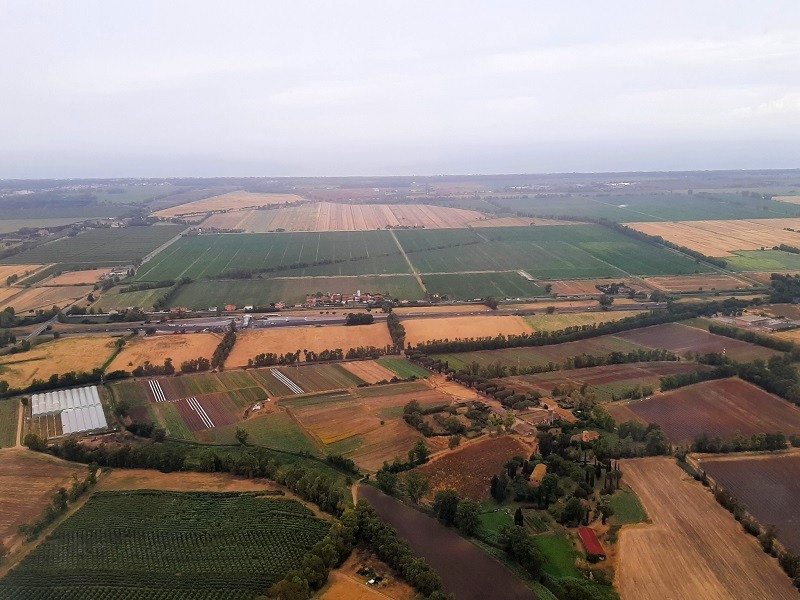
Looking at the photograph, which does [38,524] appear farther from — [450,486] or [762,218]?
[762,218]

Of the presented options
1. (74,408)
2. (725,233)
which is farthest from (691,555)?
(725,233)

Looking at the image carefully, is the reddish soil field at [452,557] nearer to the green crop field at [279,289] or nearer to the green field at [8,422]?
the green field at [8,422]

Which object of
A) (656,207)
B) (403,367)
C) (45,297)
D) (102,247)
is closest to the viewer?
(403,367)

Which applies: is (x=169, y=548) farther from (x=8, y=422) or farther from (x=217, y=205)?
(x=217, y=205)

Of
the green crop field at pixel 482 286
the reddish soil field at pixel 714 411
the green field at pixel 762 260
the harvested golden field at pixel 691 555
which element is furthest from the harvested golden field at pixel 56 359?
the green field at pixel 762 260

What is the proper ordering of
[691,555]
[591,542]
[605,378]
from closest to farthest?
[691,555], [591,542], [605,378]

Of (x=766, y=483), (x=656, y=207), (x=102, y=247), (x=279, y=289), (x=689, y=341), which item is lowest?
(x=766, y=483)

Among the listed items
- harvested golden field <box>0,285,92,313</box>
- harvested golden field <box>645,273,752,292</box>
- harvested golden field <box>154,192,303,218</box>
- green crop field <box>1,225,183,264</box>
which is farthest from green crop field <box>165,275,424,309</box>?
harvested golden field <box>154,192,303,218</box>
